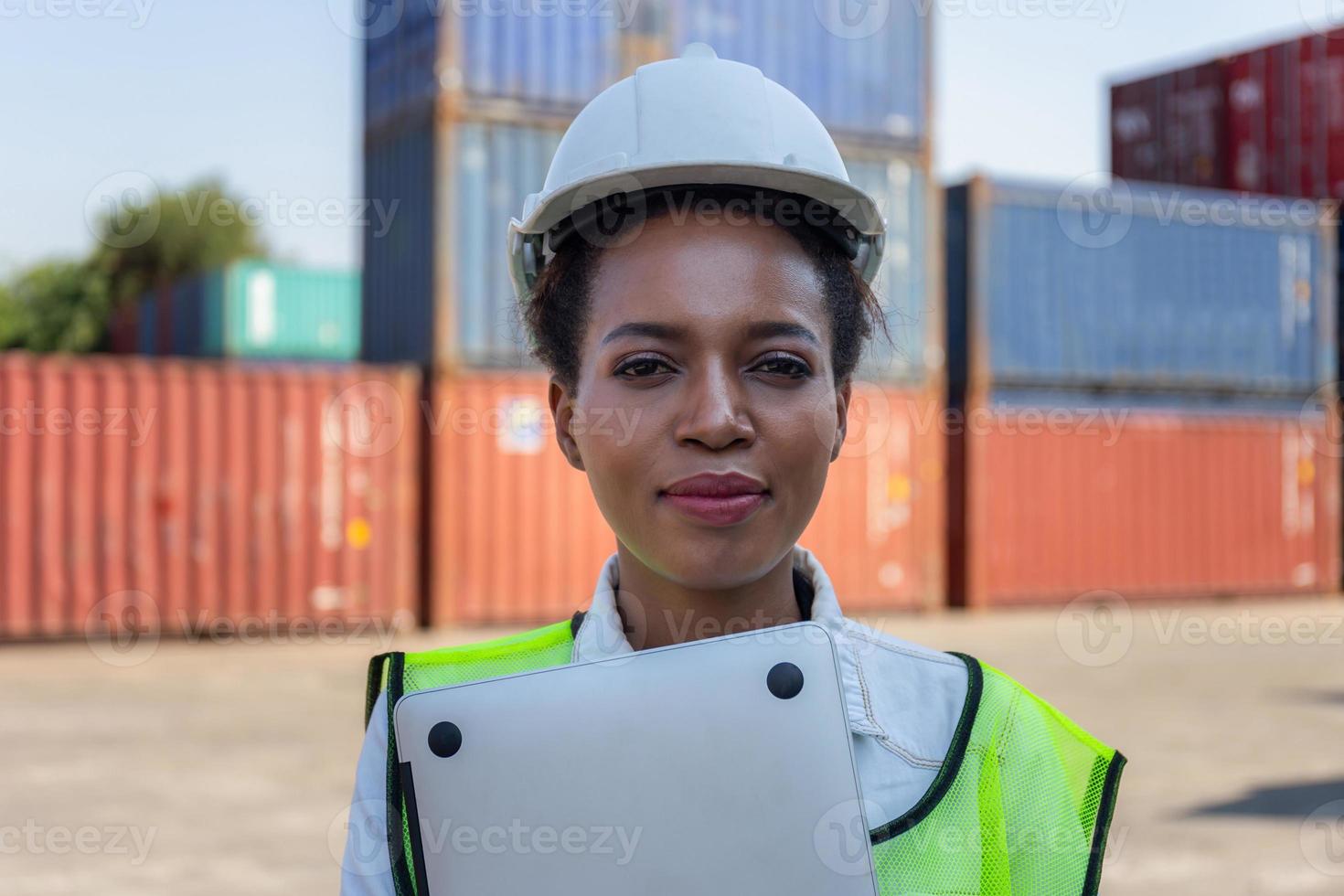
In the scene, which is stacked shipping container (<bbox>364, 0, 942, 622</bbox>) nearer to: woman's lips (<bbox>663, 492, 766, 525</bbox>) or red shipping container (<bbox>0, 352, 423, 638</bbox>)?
red shipping container (<bbox>0, 352, 423, 638</bbox>)

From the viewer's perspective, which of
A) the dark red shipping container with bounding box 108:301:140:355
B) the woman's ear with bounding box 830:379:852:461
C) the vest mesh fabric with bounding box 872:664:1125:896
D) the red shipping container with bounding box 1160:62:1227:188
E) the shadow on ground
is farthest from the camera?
the dark red shipping container with bounding box 108:301:140:355

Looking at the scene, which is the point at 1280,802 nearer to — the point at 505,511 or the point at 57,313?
the point at 505,511

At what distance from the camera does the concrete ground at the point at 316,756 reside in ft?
18.6

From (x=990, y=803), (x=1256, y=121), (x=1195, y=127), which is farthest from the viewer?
(x=1195, y=127)

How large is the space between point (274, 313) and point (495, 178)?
46.0 feet

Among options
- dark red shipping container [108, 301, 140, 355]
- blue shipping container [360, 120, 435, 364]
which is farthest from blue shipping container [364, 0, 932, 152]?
dark red shipping container [108, 301, 140, 355]

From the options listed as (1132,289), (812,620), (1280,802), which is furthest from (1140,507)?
(812,620)

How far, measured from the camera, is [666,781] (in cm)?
123

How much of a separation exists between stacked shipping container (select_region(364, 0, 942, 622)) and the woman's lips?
12.1 m

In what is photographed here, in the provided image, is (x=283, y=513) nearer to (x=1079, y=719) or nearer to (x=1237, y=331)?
(x=1079, y=719)

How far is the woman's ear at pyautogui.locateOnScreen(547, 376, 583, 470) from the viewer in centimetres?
163

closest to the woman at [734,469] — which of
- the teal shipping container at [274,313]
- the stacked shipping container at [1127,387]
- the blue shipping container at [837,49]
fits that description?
the blue shipping container at [837,49]

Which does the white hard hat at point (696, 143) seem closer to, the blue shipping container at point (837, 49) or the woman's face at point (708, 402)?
the woman's face at point (708, 402)

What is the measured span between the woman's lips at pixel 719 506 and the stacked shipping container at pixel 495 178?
12.1 m
